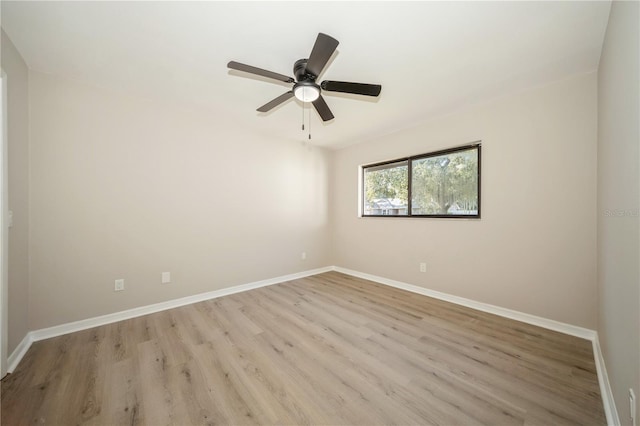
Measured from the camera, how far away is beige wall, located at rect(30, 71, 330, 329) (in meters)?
2.24

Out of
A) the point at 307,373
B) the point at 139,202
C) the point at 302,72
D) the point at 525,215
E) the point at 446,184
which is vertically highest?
the point at 302,72

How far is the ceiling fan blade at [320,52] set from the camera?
1.44 metres

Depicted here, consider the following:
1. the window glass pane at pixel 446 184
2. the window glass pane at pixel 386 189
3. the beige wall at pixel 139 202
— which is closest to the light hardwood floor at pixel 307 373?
the beige wall at pixel 139 202

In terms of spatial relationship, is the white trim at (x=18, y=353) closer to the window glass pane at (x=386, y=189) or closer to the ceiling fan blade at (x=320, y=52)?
the ceiling fan blade at (x=320, y=52)

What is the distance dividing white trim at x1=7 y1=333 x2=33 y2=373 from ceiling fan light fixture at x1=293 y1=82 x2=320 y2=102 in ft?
9.82

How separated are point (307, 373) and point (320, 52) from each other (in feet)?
7.42

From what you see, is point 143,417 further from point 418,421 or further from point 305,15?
point 305,15

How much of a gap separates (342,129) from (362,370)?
3183mm

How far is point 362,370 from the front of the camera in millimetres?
1743

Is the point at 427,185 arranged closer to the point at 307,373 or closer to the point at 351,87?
the point at 351,87

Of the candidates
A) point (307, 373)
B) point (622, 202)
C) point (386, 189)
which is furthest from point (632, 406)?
point (386, 189)

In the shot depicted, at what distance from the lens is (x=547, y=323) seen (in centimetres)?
236

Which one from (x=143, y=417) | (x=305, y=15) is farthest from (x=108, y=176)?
(x=305, y=15)

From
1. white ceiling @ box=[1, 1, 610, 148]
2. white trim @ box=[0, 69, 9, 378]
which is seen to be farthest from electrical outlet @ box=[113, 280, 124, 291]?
white ceiling @ box=[1, 1, 610, 148]
